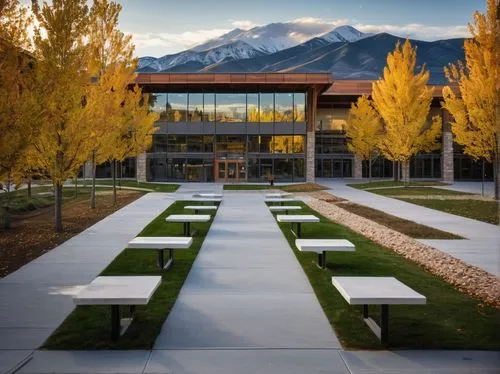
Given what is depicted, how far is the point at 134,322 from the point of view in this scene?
838 centimetres

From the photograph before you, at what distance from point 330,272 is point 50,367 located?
7146mm

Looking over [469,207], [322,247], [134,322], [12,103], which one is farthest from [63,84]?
[469,207]

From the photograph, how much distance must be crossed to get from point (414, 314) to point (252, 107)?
48996mm

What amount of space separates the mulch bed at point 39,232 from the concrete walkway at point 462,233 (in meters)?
11.5

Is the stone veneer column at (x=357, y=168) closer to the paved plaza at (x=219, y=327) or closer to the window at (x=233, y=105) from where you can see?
the window at (x=233, y=105)

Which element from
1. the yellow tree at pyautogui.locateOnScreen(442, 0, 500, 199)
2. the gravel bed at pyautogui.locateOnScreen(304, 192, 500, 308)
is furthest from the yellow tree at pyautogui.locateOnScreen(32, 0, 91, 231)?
the yellow tree at pyautogui.locateOnScreen(442, 0, 500, 199)

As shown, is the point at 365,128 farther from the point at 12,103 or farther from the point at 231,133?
the point at 12,103

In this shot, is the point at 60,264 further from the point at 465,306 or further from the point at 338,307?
the point at 465,306

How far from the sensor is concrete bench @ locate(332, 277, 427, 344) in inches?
294

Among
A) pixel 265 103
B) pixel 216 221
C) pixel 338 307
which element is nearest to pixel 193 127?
pixel 265 103

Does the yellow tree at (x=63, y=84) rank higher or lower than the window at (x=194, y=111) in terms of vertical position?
lower

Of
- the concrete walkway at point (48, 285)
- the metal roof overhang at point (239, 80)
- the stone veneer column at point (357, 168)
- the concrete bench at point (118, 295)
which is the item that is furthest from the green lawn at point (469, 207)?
the stone veneer column at point (357, 168)

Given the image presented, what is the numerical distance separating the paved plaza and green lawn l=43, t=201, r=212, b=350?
19 cm

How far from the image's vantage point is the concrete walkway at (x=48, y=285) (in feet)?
25.3
